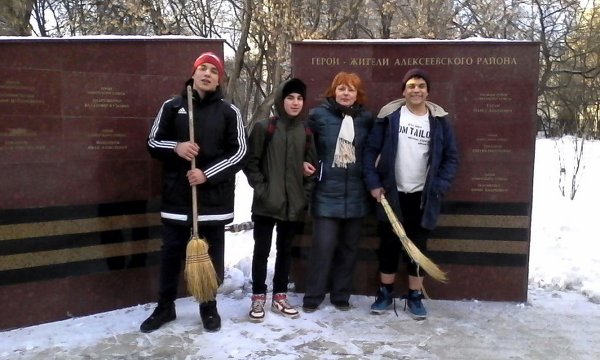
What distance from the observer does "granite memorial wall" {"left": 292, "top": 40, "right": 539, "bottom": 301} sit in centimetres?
470

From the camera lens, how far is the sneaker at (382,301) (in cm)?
458

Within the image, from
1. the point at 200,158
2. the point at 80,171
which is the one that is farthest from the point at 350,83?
the point at 80,171

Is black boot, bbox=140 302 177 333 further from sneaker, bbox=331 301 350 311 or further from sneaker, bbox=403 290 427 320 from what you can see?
sneaker, bbox=403 290 427 320

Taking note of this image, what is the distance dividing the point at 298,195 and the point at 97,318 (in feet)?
5.95

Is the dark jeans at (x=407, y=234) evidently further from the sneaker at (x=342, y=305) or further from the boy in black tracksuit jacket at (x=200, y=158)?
the boy in black tracksuit jacket at (x=200, y=158)

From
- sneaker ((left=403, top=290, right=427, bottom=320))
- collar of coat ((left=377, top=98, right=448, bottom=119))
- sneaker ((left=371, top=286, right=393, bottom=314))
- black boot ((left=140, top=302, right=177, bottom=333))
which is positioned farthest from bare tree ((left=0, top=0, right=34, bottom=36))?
sneaker ((left=403, top=290, right=427, bottom=320))

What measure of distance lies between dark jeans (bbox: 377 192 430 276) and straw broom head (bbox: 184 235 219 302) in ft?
4.74

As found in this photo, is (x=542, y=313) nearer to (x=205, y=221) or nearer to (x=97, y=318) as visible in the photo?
(x=205, y=221)

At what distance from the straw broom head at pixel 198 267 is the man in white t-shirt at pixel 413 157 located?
4.39 ft

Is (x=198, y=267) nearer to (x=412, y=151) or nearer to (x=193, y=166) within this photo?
(x=193, y=166)

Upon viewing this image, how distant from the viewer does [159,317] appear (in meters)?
4.18

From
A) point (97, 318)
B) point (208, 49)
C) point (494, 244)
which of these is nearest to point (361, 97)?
point (208, 49)

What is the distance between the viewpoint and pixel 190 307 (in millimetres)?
4598

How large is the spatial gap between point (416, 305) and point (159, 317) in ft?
6.52
